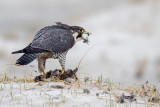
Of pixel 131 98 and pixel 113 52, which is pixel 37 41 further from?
pixel 113 52

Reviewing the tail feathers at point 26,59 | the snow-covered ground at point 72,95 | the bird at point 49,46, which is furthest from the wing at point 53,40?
the snow-covered ground at point 72,95

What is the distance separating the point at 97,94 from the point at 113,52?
6720mm

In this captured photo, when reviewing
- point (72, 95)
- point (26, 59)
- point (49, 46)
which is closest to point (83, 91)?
point (72, 95)

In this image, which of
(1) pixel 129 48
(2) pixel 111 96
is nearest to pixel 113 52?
(1) pixel 129 48

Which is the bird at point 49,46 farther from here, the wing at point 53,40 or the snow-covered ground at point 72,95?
the snow-covered ground at point 72,95

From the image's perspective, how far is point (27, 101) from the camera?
18.6ft

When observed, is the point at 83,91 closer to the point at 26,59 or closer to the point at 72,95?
Answer: the point at 72,95

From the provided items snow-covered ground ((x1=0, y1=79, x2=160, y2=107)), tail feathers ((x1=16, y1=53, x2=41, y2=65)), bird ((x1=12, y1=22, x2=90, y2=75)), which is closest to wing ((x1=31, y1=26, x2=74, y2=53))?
bird ((x1=12, y1=22, x2=90, y2=75))

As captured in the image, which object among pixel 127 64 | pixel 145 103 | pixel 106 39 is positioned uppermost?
pixel 106 39

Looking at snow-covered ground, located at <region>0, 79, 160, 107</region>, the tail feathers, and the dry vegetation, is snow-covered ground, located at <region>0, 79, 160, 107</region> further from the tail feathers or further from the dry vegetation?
the tail feathers

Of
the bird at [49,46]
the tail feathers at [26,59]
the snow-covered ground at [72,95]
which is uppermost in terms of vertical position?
the bird at [49,46]

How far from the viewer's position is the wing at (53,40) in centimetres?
745

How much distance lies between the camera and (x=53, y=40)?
7.61 metres

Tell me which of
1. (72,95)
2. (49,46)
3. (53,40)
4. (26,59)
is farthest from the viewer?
(53,40)
